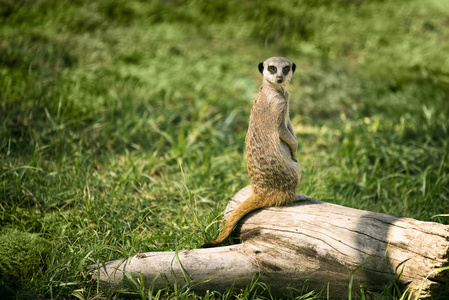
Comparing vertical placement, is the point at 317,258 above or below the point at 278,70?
below

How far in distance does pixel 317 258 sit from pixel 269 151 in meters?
0.81

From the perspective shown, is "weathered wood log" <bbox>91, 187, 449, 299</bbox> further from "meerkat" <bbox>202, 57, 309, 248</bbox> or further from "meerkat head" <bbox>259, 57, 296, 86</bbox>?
"meerkat head" <bbox>259, 57, 296, 86</bbox>

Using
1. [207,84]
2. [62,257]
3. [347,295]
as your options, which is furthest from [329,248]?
[207,84]

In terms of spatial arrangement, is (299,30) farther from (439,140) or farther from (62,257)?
(62,257)

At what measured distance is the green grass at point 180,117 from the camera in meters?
3.10

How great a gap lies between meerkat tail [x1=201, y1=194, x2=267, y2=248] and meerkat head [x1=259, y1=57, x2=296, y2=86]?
88 cm

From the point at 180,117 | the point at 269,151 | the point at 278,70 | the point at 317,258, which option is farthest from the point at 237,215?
the point at 180,117

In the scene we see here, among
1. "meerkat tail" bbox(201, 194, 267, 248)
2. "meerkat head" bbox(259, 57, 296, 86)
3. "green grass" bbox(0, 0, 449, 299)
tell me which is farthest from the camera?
"green grass" bbox(0, 0, 449, 299)

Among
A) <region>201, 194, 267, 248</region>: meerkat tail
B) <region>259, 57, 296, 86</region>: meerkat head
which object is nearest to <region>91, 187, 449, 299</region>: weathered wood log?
<region>201, 194, 267, 248</region>: meerkat tail

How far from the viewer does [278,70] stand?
2.57 metres

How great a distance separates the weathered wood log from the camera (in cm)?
233

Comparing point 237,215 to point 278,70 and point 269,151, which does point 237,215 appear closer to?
point 269,151

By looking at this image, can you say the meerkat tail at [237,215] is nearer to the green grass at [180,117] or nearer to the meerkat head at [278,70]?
the green grass at [180,117]

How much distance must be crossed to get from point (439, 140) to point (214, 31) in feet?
14.2
